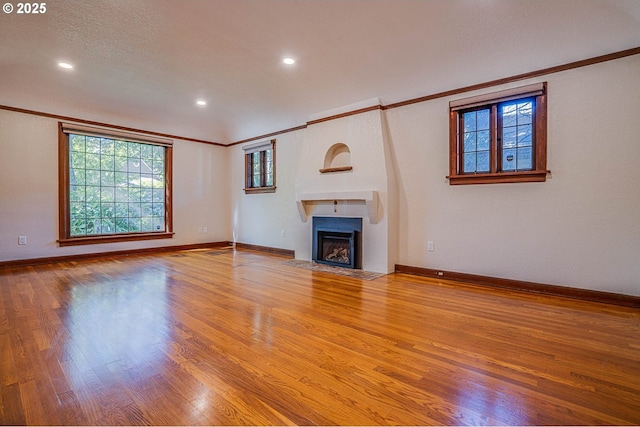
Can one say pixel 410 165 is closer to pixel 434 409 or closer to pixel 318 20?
pixel 318 20

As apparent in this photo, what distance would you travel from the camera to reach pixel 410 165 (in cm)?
417

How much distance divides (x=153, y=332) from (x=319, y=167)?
335 centimetres

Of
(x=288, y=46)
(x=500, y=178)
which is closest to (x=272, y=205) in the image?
(x=288, y=46)

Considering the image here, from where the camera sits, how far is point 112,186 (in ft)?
18.1

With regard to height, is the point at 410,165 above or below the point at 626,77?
below

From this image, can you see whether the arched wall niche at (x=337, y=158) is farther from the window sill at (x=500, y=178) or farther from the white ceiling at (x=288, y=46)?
the window sill at (x=500, y=178)

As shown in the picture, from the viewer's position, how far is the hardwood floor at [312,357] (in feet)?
4.39

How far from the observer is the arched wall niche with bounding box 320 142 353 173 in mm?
4703

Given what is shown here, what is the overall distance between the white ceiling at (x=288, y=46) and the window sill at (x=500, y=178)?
3.73 ft

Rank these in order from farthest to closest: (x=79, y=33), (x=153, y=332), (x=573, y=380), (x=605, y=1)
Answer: (x=79, y=33), (x=605, y=1), (x=153, y=332), (x=573, y=380)

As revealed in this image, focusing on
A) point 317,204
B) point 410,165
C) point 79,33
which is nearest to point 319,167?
point 317,204

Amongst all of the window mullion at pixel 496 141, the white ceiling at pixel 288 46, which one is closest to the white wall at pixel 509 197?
Answer: the window mullion at pixel 496 141

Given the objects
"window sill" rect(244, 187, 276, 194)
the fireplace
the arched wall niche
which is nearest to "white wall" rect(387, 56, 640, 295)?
the fireplace

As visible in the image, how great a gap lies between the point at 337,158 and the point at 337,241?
4.44 feet
